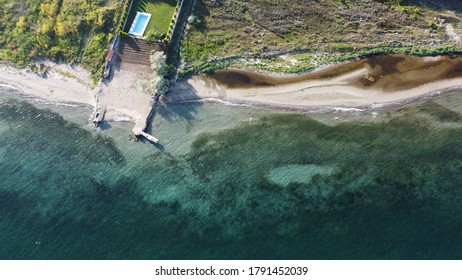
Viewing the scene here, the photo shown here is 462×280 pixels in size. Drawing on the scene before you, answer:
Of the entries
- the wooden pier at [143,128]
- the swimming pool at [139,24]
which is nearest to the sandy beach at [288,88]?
the wooden pier at [143,128]

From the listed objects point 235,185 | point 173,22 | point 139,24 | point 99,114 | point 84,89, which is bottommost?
point 235,185

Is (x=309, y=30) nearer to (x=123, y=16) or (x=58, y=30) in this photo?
(x=123, y=16)

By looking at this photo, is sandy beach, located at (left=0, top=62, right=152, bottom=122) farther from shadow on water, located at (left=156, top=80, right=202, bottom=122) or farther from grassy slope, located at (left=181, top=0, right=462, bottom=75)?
grassy slope, located at (left=181, top=0, right=462, bottom=75)

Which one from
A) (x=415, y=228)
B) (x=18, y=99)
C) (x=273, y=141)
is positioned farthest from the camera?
(x=18, y=99)

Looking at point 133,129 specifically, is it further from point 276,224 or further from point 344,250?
point 344,250

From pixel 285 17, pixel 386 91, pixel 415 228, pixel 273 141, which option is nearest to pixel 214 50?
pixel 285 17

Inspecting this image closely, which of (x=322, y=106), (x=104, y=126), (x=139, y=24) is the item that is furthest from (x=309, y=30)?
(x=104, y=126)

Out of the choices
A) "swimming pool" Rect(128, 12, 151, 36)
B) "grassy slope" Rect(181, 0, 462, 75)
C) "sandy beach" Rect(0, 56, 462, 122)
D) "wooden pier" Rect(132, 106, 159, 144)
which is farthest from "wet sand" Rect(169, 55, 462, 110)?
"swimming pool" Rect(128, 12, 151, 36)
